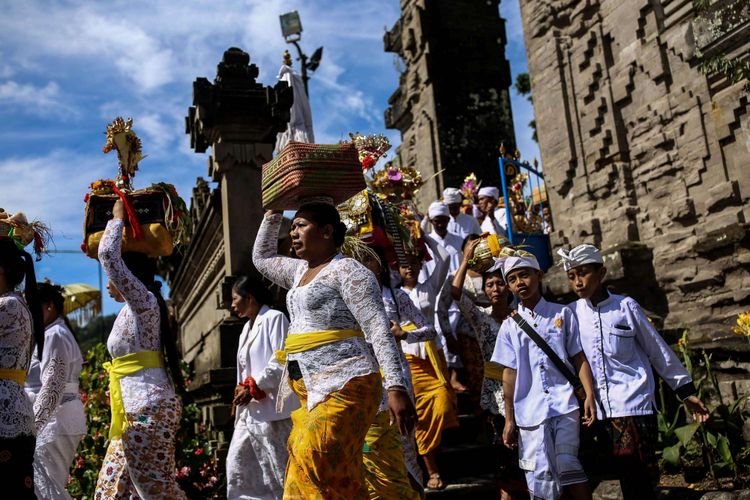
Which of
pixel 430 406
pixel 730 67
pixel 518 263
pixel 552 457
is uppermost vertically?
pixel 730 67

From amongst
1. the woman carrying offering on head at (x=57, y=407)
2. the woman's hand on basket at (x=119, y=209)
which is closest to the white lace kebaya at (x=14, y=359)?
the woman carrying offering on head at (x=57, y=407)

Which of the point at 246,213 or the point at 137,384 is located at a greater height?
the point at 246,213

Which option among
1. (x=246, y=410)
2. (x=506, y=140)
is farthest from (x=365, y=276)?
(x=506, y=140)

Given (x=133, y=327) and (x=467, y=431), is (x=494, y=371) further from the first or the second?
(x=133, y=327)

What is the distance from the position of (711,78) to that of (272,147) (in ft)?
18.7

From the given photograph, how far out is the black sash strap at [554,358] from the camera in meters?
4.36

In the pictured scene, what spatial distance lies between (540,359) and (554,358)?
0.09 metres

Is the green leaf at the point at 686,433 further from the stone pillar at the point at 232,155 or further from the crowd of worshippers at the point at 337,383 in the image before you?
the stone pillar at the point at 232,155

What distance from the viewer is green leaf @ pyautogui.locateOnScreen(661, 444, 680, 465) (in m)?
5.76

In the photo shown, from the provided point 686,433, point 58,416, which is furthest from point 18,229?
point 686,433

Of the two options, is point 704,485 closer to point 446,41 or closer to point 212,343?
point 212,343

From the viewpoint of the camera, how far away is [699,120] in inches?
345

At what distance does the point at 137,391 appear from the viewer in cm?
409

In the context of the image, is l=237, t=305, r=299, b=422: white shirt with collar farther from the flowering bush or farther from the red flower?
the red flower
